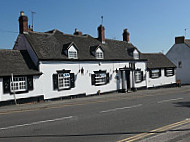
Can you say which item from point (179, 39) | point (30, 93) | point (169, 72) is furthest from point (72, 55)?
point (179, 39)

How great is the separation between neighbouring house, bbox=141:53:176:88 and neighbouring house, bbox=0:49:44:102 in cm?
1879

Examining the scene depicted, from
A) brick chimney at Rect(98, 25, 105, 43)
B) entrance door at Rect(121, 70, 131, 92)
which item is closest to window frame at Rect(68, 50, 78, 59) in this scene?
brick chimney at Rect(98, 25, 105, 43)

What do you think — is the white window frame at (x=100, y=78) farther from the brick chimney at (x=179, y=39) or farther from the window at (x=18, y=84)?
the brick chimney at (x=179, y=39)

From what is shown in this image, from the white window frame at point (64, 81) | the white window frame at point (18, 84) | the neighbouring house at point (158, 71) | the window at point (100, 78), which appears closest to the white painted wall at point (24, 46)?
the white window frame at point (18, 84)

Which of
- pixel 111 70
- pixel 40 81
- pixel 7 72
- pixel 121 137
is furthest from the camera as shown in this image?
pixel 111 70

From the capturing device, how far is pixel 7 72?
1845cm

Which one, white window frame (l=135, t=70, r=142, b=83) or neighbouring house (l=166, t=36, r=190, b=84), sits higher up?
neighbouring house (l=166, t=36, r=190, b=84)

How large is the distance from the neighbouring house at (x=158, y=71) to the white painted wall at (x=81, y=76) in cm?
604

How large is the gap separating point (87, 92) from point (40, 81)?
6.18m

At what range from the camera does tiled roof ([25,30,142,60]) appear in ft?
71.4

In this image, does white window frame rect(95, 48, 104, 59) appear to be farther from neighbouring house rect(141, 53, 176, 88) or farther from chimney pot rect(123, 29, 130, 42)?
Result: neighbouring house rect(141, 53, 176, 88)

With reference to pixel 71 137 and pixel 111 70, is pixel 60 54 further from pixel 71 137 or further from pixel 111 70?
pixel 71 137

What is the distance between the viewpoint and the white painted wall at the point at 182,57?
4116cm

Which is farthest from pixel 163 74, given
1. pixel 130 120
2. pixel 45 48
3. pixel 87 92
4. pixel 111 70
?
pixel 130 120
